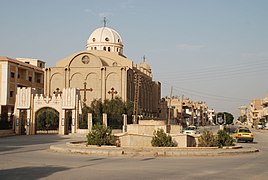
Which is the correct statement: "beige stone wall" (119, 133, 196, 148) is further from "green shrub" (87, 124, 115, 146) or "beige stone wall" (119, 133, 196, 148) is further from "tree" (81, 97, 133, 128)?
"tree" (81, 97, 133, 128)

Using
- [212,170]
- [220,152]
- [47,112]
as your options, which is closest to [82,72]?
[47,112]

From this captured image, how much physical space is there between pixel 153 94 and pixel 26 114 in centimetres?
4603

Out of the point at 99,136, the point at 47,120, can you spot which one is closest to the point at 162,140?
the point at 99,136

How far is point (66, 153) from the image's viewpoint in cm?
1930

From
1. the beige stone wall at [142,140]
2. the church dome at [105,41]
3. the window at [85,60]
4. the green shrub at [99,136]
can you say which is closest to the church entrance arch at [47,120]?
the window at [85,60]

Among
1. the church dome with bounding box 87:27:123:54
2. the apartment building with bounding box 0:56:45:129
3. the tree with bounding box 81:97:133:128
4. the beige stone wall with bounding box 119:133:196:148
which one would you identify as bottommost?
the beige stone wall with bounding box 119:133:196:148

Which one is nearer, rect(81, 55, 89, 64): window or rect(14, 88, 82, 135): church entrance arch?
rect(14, 88, 82, 135): church entrance arch

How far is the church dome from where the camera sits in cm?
8375

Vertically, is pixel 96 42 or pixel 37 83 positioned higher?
pixel 96 42

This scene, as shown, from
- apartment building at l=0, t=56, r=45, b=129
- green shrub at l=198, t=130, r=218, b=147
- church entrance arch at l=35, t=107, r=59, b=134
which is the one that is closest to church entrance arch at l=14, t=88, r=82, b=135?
church entrance arch at l=35, t=107, r=59, b=134

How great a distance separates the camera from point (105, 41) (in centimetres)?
8388

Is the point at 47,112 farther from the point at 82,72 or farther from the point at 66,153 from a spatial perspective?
the point at 66,153

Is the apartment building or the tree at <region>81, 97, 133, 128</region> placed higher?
the apartment building

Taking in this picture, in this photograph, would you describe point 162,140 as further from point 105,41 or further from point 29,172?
point 105,41
